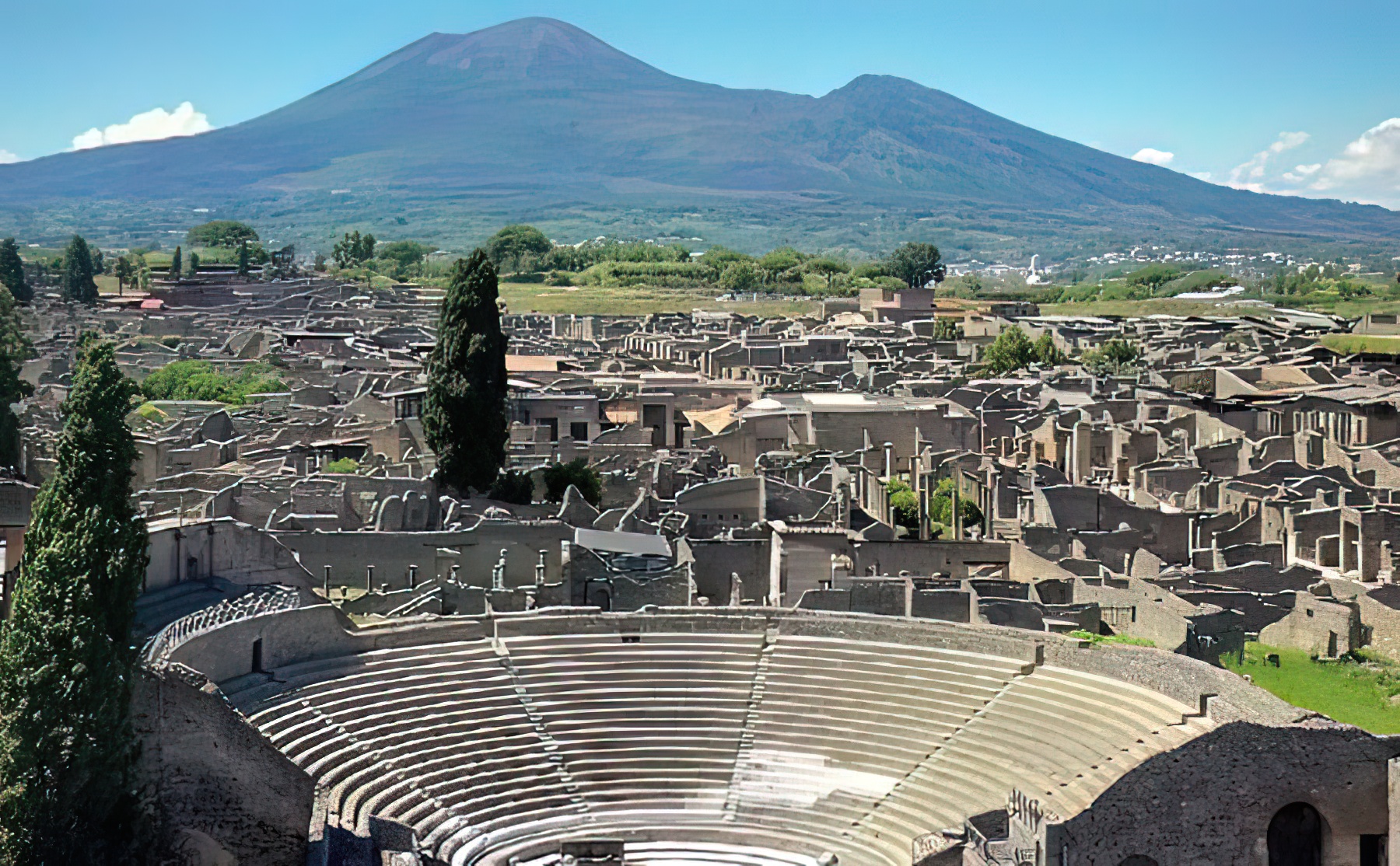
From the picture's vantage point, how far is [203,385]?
61.8m

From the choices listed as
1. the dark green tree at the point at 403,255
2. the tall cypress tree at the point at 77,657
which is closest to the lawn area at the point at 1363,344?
the tall cypress tree at the point at 77,657

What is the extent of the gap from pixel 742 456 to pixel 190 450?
13.6 meters

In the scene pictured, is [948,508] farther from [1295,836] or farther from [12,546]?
[12,546]

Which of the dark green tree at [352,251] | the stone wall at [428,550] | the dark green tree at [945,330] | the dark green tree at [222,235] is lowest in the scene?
the stone wall at [428,550]

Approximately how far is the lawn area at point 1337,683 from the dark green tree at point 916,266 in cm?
10265

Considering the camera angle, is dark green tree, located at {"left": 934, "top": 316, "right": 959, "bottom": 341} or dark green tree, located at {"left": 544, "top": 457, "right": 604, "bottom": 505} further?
dark green tree, located at {"left": 934, "top": 316, "right": 959, "bottom": 341}

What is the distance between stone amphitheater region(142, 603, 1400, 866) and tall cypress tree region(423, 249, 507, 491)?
9.82m

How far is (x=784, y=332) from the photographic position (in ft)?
279

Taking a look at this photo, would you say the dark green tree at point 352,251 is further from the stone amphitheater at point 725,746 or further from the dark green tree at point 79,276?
the stone amphitheater at point 725,746

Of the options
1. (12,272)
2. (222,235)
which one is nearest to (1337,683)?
(12,272)

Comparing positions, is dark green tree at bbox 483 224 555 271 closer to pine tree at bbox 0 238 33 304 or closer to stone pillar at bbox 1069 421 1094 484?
pine tree at bbox 0 238 33 304

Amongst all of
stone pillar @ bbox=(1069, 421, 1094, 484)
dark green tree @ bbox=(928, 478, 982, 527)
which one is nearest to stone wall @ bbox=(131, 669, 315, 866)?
dark green tree @ bbox=(928, 478, 982, 527)

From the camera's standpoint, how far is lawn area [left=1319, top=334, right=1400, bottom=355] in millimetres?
68688

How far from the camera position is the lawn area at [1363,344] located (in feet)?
225
